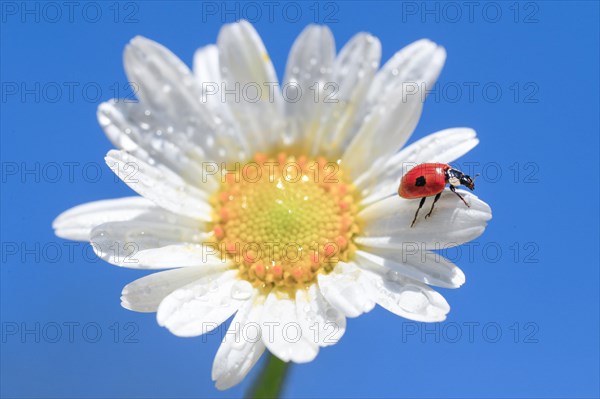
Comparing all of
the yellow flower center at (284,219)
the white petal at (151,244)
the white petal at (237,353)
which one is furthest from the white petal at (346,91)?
the white petal at (237,353)

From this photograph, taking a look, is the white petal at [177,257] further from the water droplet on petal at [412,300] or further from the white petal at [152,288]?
the water droplet on petal at [412,300]

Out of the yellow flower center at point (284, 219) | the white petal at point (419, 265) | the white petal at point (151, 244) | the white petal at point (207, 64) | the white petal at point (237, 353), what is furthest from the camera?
the white petal at point (207, 64)

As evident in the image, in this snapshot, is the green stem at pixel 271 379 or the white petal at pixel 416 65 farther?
the white petal at pixel 416 65

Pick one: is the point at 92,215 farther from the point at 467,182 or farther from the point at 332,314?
the point at 467,182

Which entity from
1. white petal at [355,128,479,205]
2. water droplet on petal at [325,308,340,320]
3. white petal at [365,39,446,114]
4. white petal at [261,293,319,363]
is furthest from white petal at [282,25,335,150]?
water droplet on petal at [325,308,340,320]

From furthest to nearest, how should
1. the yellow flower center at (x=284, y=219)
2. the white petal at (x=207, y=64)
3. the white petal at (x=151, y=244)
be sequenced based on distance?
the white petal at (x=207, y=64)
the yellow flower center at (x=284, y=219)
the white petal at (x=151, y=244)

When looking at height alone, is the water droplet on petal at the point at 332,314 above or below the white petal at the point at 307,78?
below

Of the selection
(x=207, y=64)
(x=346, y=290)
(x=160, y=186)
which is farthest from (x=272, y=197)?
(x=346, y=290)
